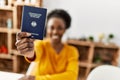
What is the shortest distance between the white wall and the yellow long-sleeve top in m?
0.45

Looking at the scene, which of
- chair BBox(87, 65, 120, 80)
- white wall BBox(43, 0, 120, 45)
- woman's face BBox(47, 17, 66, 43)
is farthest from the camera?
white wall BBox(43, 0, 120, 45)

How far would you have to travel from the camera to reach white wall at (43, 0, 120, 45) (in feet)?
4.57

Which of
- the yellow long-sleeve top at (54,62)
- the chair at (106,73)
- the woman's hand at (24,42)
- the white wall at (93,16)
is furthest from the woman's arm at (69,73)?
the white wall at (93,16)

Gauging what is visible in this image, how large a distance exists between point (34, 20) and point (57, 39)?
400 millimetres

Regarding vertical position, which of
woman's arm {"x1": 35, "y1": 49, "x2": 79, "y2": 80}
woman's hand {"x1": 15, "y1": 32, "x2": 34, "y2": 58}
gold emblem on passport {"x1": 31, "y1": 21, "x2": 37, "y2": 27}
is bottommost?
woman's arm {"x1": 35, "y1": 49, "x2": 79, "y2": 80}

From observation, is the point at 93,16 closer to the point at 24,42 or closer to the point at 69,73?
the point at 69,73

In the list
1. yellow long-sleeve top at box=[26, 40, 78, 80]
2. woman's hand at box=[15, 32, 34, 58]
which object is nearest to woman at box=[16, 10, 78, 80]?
yellow long-sleeve top at box=[26, 40, 78, 80]

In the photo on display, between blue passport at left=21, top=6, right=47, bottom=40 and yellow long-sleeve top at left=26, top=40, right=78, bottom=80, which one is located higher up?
blue passport at left=21, top=6, right=47, bottom=40

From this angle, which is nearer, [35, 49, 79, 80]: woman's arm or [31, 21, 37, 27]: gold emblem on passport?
[31, 21, 37, 27]: gold emblem on passport

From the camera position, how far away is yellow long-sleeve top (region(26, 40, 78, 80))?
919 mm

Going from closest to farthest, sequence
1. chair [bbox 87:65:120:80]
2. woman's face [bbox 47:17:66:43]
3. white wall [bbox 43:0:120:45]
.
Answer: chair [bbox 87:65:120:80] → woman's face [bbox 47:17:66:43] → white wall [bbox 43:0:120:45]

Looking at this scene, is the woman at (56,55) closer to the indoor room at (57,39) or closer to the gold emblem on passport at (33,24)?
the indoor room at (57,39)

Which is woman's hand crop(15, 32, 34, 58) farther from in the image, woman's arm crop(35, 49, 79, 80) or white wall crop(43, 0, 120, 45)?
white wall crop(43, 0, 120, 45)

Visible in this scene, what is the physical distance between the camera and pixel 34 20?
1.93ft
